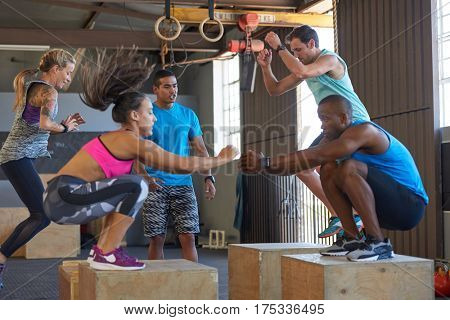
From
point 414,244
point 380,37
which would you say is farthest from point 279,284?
point 380,37

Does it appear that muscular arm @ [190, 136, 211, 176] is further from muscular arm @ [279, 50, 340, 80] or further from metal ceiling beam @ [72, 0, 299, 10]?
metal ceiling beam @ [72, 0, 299, 10]

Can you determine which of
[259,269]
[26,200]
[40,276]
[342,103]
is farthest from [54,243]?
[342,103]

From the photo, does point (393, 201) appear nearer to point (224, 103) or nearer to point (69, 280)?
point (69, 280)

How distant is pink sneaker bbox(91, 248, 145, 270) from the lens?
2.78 meters

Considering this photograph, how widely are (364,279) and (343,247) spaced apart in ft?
1.28

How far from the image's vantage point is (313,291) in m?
2.82

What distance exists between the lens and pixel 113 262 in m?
2.79

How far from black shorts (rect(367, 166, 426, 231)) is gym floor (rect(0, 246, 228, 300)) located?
165 cm

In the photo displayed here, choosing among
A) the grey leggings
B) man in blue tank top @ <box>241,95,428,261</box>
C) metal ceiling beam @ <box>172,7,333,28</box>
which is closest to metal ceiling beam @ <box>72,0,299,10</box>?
metal ceiling beam @ <box>172,7,333,28</box>

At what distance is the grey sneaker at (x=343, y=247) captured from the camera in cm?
307

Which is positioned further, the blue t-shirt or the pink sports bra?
the blue t-shirt

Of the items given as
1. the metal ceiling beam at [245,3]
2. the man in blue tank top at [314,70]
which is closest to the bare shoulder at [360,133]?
the man in blue tank top at [314,70]

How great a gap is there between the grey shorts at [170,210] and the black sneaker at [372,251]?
1577 millimetres
